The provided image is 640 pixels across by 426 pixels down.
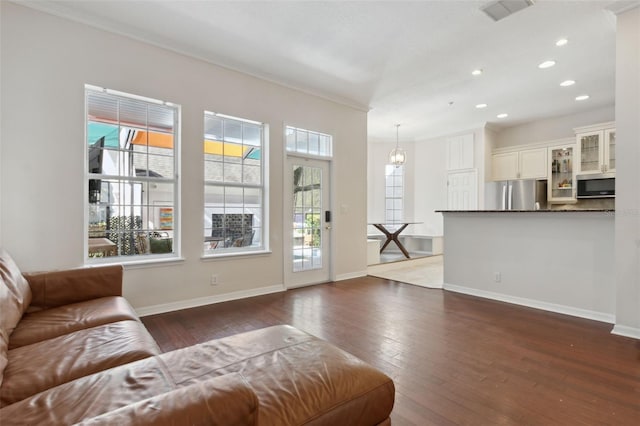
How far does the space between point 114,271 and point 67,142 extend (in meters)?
1.40

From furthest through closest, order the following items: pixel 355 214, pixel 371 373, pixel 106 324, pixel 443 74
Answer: pixel 355 214
pixel 443 74
pixel 106 324
pixel 371 373

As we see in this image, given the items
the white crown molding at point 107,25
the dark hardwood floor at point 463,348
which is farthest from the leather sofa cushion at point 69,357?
the white crown molding at point 107,25

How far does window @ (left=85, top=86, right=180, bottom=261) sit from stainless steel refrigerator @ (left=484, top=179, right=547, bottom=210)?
622 cm

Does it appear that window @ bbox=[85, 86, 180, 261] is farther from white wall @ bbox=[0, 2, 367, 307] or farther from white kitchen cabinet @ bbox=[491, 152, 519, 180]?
white kitchen cabinet @ bbox=[491, 152, 519, 180]

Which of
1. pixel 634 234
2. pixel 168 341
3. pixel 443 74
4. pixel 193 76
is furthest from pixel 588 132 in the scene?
pixel 168 341

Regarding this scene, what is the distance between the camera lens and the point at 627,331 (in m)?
2.75

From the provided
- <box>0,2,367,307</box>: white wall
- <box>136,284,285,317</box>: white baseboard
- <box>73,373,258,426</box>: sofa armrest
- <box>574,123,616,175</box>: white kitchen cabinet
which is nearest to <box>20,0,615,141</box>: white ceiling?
<box>0,2,367,307</box>: white wall

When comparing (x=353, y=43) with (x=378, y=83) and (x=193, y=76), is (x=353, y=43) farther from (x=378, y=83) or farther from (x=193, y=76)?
(x=193, y=76)

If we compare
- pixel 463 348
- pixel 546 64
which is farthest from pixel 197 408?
pixel 546 64

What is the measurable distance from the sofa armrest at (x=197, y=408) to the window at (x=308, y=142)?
3.94m

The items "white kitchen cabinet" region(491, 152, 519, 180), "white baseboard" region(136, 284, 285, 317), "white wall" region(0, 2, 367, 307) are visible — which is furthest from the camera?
"white kitchen cabinet" region(491, 152, 519, 180)

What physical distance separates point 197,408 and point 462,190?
7.51m

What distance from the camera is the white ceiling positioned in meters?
2.87

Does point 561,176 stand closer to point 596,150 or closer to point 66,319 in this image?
point 596,150
